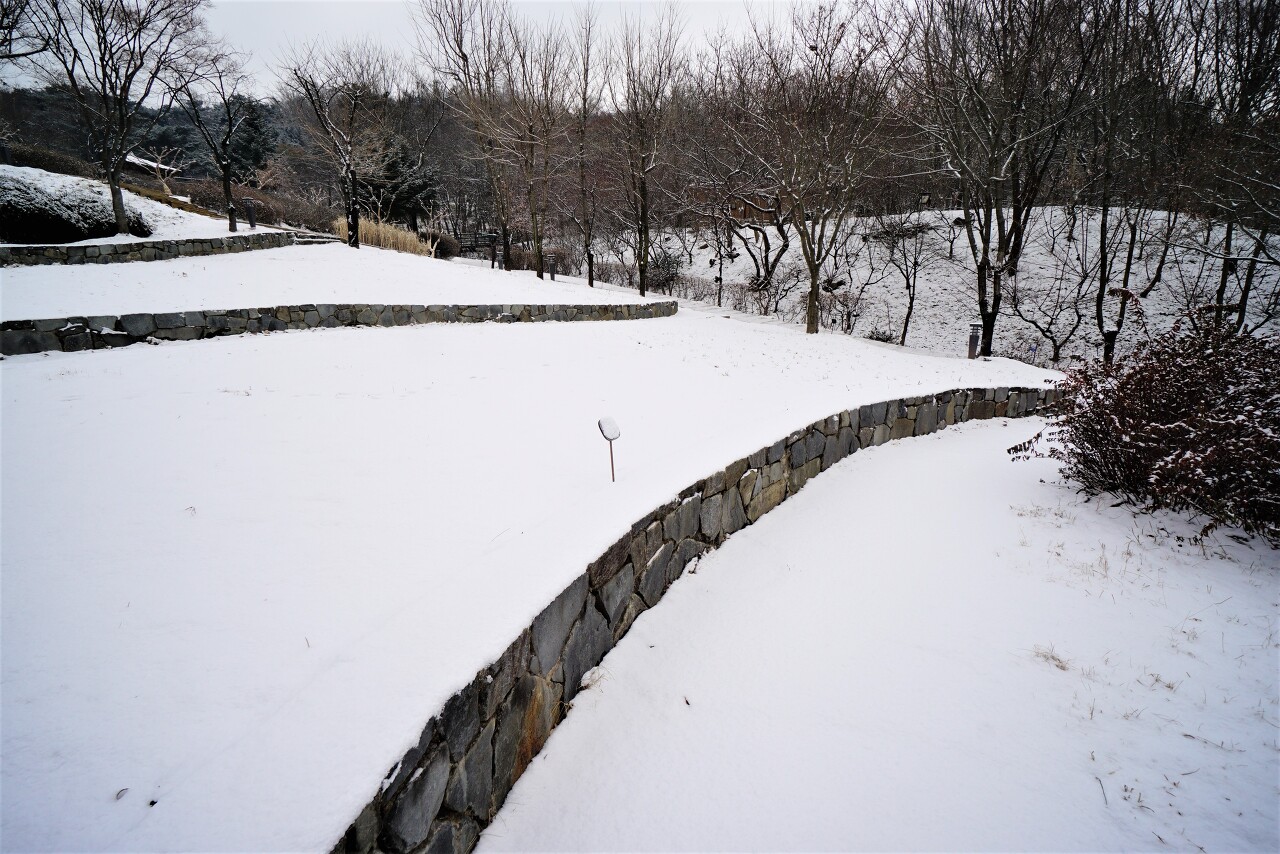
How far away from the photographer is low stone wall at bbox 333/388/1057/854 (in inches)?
59.3

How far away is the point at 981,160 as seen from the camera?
13.9 metres

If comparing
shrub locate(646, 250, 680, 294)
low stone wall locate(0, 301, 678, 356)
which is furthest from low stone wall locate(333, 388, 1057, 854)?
shrub locate(646, 250, 680, 294)

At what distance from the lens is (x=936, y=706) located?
8.53 feet

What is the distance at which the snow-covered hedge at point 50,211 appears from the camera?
1184 centimetres

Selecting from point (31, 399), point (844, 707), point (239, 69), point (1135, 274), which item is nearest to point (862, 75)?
point (1135, 274)

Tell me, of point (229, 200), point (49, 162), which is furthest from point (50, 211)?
point (49, 162)

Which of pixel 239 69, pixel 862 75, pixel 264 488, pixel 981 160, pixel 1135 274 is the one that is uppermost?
pixel 239 69

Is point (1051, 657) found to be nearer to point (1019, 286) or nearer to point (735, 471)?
point (735, 471)

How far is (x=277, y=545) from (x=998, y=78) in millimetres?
16518

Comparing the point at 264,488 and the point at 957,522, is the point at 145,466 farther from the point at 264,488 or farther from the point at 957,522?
the point at 957,522

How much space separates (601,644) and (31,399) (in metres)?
4.96

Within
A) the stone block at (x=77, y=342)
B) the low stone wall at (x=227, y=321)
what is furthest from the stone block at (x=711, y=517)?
the stone block at (x=77, y=342)

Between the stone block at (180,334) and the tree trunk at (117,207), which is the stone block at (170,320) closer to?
the stone block at (180,334)

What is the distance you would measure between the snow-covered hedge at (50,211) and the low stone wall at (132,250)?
1768 millimetres
